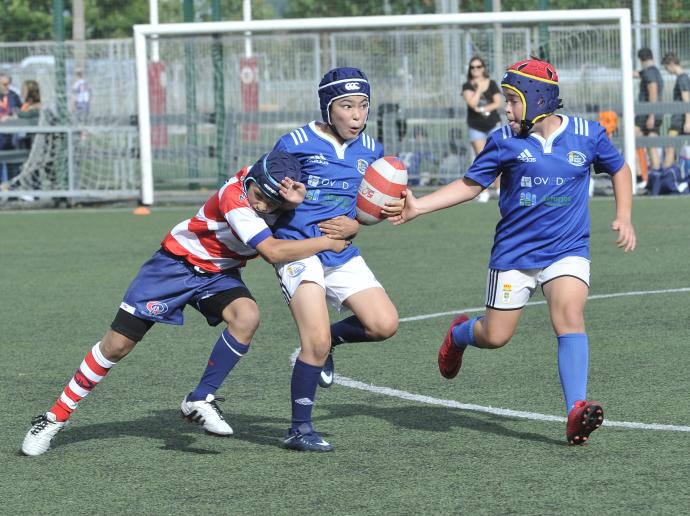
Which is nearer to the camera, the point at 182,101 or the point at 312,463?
the point at 312,463

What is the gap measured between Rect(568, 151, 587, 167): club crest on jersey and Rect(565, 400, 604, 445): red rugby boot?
1.17m

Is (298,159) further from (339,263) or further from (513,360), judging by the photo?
(513,360)

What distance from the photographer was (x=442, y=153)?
66.5 ft

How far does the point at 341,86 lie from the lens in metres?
6.57

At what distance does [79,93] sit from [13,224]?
302 centimetres

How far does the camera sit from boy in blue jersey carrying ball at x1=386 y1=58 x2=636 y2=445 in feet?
21.0

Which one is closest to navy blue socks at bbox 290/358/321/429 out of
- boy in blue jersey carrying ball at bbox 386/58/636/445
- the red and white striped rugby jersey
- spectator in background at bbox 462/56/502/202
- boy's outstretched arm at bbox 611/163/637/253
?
the red and white striped rugby jersey

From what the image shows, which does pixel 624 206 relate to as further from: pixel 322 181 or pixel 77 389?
pixel 77 389

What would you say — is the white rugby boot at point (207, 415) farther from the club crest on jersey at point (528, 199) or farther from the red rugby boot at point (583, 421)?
the club crest on jersey at point (528, 199)

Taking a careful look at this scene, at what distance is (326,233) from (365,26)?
1431cm

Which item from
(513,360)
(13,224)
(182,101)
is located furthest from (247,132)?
(513,360)

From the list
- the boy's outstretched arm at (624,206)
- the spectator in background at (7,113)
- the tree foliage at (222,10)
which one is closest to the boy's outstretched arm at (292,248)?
the boy's outstretched arm at (624,206)

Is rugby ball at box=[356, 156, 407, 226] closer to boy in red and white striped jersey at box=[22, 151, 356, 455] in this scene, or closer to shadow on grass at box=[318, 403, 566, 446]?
boy in red and white striped jersey at box=[22, 151, 356, 455]

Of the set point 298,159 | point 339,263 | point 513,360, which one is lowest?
point 513,360
